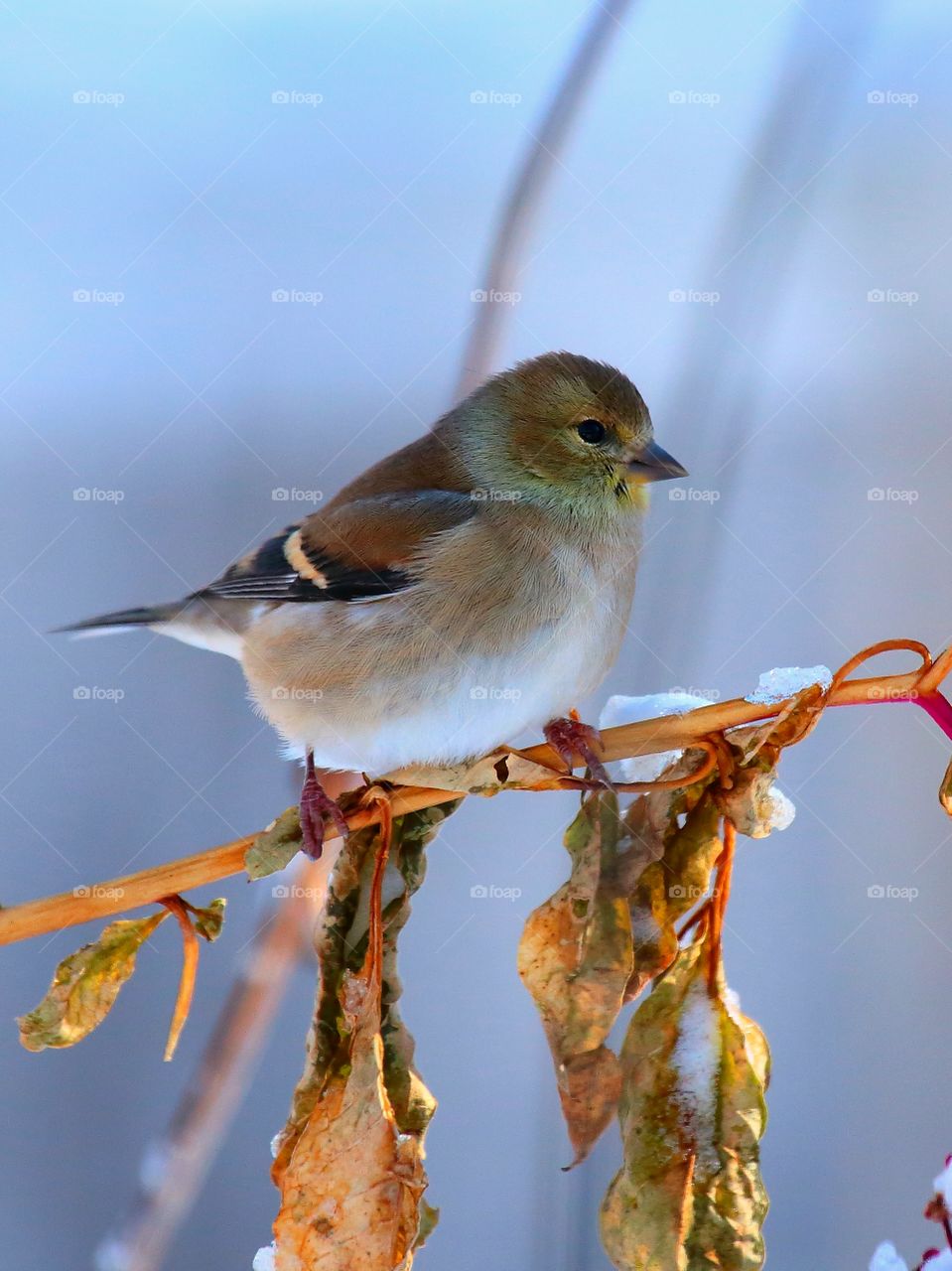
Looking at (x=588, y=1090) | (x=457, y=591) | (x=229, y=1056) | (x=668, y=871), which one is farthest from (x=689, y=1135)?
(x=229, y=1056)

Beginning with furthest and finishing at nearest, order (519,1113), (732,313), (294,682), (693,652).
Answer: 1. (519,1113)
2. (693,652)
3. (732,313)
4. (294,682)

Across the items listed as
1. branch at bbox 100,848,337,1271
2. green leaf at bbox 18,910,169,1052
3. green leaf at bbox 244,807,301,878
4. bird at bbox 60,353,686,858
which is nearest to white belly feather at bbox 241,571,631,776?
bird at bbox 60,353,686,858

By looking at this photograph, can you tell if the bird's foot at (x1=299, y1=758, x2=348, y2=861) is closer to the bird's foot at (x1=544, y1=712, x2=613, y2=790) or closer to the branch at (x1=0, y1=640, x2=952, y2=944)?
the branch at (x1=0, y1=640, x2=952, y2=944)

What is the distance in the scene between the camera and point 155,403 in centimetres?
232

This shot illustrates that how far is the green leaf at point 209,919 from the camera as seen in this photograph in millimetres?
952

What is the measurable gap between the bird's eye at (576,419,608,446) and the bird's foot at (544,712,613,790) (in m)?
0.41

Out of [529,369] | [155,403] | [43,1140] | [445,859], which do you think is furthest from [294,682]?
[43,1140]

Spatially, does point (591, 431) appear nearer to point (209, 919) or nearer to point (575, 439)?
point (575, 439)

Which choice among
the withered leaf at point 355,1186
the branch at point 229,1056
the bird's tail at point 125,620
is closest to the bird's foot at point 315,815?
the branch at point 229,1056

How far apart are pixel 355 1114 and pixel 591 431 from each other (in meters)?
1.01

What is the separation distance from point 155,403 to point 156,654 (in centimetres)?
53

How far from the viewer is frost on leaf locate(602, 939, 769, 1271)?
788 mm

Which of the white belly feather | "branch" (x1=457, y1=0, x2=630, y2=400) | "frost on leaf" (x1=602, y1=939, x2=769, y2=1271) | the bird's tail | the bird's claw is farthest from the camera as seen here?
the bird's tail

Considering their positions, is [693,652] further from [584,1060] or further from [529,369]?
[584,1060]
